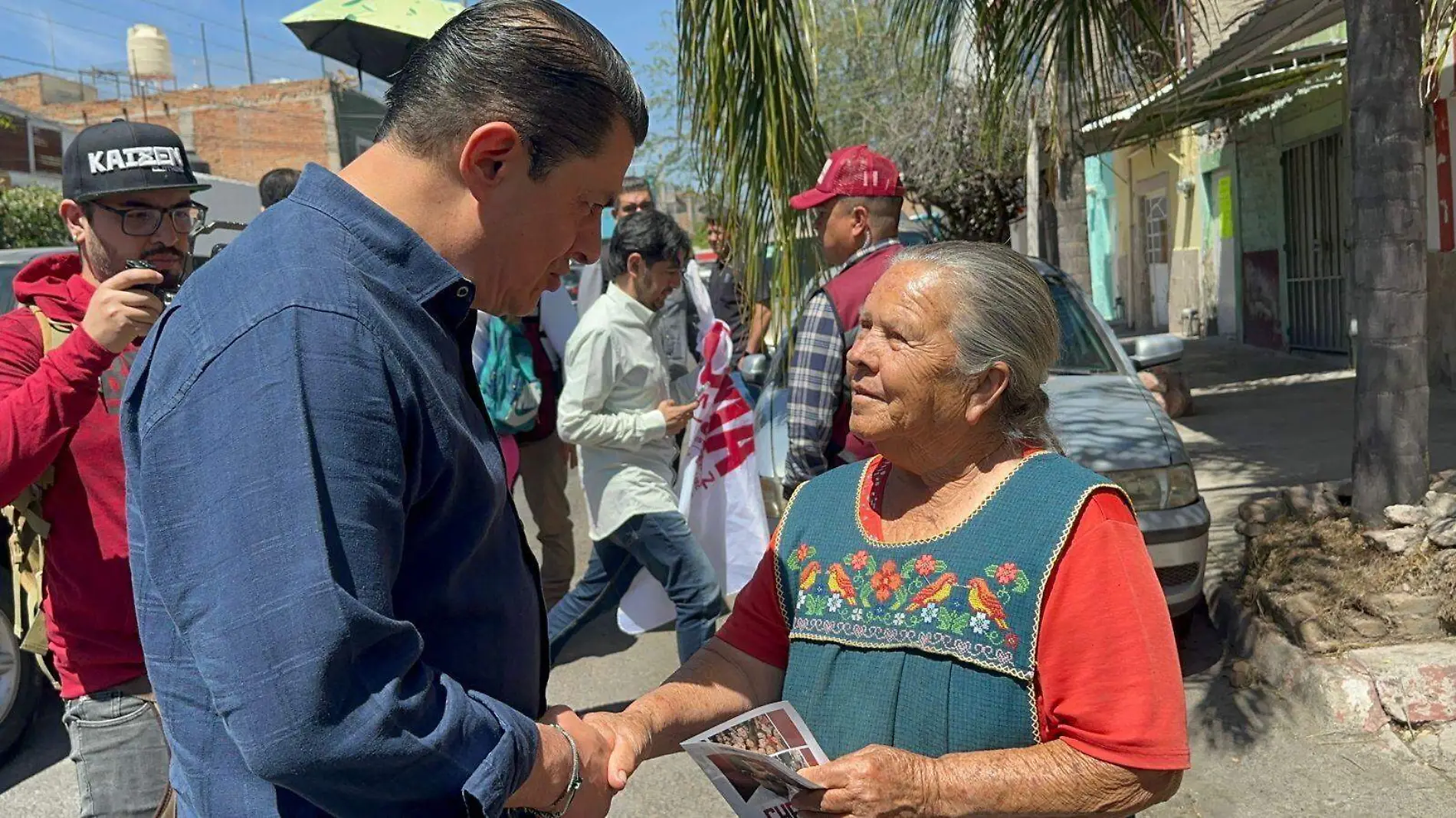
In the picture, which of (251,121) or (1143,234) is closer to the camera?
(1143,234)

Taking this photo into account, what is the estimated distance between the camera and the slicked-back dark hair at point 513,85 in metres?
1.38

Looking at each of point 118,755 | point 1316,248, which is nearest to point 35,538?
point 118,755

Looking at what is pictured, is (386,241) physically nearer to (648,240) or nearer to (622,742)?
(622,742)

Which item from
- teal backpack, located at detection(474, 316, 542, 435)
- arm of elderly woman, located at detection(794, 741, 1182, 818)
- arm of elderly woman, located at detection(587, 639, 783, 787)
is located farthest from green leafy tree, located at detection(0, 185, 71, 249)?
arm of elderly woman, located at detection(794, 741, 1182, 818)

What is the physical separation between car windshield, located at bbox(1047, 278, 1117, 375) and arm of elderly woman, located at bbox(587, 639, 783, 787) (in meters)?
3.58

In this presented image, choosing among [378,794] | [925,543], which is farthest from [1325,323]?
[378,794]

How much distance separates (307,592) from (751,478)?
3750mm

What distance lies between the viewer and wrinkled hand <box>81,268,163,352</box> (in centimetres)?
226

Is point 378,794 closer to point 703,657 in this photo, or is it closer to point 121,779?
point 703,657

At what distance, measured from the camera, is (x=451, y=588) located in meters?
1.39

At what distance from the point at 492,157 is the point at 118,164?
62.1 inches

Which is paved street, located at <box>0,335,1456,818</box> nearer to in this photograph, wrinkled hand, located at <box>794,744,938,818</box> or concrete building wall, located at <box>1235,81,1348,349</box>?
wrinkled hand, located at <box>794,744,938,818</box>

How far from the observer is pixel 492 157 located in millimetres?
1390

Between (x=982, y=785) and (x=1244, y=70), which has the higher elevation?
(x=1244, y=70)
